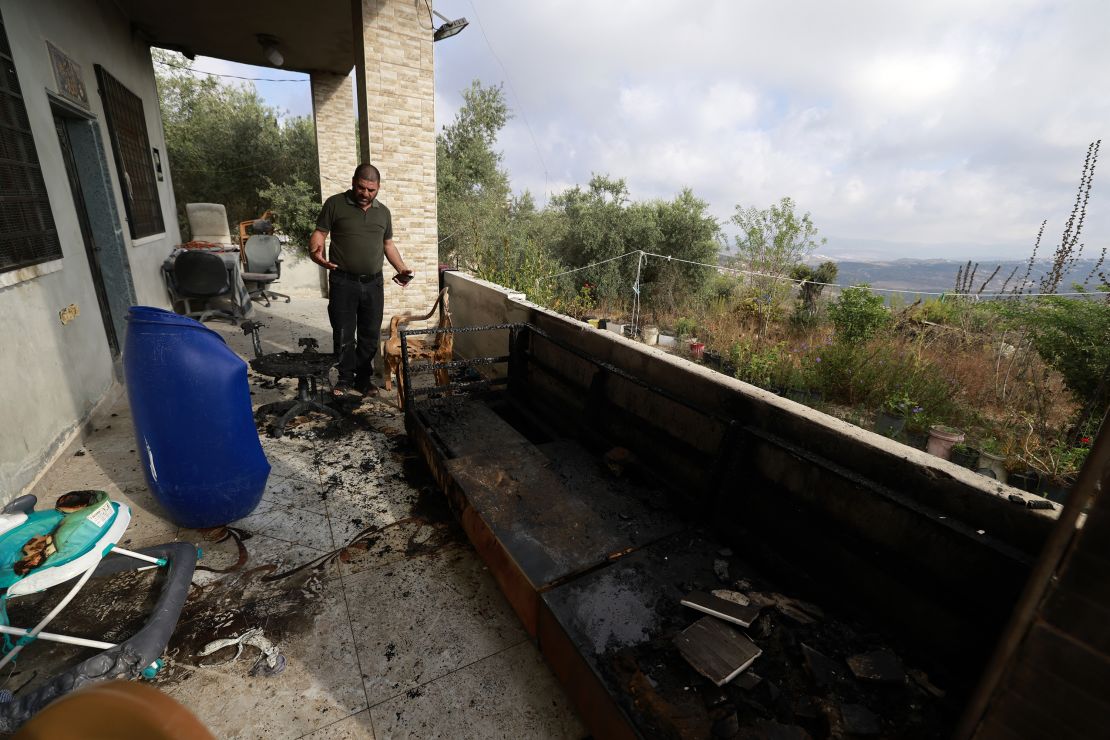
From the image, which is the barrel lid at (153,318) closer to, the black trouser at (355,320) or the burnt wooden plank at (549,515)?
the burnt wooden plank at (549,515)

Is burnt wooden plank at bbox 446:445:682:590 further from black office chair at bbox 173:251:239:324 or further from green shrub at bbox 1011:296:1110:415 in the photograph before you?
black office chair at bbox 173:251:239:324

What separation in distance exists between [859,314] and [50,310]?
8.09 metres

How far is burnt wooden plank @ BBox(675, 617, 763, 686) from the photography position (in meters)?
1.54

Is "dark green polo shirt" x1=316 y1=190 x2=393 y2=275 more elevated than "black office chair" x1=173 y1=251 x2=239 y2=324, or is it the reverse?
"dark green polo shirt" x1=316 y1=190 x2=393 y2=275

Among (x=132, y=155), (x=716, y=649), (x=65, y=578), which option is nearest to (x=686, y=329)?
(x=716, y=649)

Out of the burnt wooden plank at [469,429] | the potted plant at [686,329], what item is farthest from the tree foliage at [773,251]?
the burnt wooden plank at [469,429]

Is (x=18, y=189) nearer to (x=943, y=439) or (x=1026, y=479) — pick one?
(x=943, y=439)

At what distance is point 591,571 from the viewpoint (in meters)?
2.05

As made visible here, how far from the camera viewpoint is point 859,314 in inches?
228

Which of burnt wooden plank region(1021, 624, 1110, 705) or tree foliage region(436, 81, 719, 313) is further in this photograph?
tree foliage region(436, 81, 719, 313)

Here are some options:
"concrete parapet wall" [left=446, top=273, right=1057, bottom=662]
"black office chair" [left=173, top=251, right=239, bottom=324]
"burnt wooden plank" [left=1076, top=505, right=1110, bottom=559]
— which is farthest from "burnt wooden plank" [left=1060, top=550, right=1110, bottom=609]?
"black office chair" [left=173, top=251, right=239, bottom=324]

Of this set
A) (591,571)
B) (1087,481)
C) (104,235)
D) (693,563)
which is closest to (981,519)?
(693,563)

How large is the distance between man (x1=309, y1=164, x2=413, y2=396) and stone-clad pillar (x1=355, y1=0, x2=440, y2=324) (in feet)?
3.93

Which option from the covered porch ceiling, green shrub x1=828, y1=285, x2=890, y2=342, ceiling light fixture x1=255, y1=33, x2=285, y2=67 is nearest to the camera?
green shrub x1=828, y1=285, x2=890, y2=342
